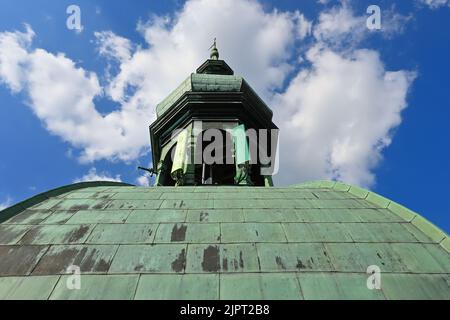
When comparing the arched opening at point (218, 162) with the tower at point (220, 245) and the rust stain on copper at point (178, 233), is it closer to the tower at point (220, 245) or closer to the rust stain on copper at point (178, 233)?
the tower at point (220, 245)

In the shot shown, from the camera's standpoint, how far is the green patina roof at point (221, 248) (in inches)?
248

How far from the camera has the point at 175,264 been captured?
6.82 m

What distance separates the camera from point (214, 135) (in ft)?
58.5

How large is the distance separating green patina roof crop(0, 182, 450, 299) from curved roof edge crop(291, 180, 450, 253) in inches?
1.0

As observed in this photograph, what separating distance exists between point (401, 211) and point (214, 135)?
10.3 metres

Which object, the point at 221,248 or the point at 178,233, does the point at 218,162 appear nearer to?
the point at 178,233

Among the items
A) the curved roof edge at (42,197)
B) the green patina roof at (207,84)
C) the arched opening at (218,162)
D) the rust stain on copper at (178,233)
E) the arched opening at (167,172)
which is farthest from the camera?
the green patina roof at (207,84)

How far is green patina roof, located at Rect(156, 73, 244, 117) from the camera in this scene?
64.0ft

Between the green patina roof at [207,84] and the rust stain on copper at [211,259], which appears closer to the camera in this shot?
the rust stain on copper at [211,259]

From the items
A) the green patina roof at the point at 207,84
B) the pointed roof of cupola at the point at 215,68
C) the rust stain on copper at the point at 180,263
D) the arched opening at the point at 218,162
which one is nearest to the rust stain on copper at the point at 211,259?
the rust stain on copper at the point at 180,263

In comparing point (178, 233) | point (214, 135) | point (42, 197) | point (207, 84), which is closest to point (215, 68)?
point (207, 84)

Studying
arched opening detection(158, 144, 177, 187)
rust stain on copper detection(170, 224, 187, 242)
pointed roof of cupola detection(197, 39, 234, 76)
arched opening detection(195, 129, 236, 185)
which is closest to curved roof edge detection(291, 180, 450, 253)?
rust stain on copper detection(170, 224, 187, 242)

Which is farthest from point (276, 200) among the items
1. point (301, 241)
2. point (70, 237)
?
point (70, 237)

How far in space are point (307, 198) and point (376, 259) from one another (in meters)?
3.07
